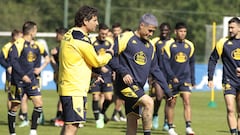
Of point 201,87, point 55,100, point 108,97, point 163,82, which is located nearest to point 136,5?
point 201,87

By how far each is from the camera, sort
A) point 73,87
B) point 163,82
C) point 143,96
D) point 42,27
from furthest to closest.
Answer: point 42,27 < point 163,82 < point 143,96 < point 73,87

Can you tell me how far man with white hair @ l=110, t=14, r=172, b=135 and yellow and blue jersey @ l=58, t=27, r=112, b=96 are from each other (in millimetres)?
2245

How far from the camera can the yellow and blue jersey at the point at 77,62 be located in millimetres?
11898

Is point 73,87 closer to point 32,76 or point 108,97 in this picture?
point 32,76

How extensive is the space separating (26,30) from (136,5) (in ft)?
196

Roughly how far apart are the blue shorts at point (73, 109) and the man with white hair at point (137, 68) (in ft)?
7.42

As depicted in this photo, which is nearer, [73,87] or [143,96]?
[73,87]

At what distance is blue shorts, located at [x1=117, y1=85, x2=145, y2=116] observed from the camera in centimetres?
1434

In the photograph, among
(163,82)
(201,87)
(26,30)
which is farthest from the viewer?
(201,87)

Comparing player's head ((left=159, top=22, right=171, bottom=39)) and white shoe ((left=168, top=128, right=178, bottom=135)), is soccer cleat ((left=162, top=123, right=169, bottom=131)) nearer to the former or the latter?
white shoe ((left=168, top=128, right=178, bottom=135))

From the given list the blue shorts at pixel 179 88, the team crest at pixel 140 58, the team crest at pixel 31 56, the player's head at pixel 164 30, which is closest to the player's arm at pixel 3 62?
the team crest at pixel 31 56

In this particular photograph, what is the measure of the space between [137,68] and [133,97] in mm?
498

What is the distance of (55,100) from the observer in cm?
2902

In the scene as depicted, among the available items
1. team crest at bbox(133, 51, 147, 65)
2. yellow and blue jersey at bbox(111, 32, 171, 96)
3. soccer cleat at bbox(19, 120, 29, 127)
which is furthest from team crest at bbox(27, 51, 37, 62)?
team crest at bbox(133, 51, 147, 65)
